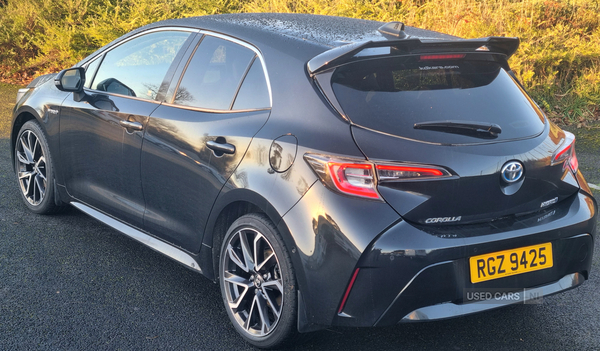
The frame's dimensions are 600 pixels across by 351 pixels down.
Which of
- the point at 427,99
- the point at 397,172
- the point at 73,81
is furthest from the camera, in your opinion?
the point at 73,81

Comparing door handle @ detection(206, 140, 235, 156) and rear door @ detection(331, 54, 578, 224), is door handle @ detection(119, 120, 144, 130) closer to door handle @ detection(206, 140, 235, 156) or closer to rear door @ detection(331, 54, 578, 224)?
door handle @ detection(206, 140, 235, 156)

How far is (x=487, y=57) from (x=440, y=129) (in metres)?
0.70

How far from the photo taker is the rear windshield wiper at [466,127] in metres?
2.66

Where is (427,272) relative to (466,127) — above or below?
below

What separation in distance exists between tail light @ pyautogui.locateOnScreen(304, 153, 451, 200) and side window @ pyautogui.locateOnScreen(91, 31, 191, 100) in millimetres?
1631

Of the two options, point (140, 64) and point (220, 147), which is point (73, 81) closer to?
point (140, 64)

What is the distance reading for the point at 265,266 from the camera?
301 centimetres

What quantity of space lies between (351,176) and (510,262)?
0.85 m

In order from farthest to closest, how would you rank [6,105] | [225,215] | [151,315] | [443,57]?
[6,105], [151,315], [225,215], [443,57]

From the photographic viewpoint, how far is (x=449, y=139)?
264 cm

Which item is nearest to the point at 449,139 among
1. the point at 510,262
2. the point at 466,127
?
the point at 466,127

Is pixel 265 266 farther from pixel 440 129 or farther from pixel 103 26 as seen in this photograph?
pixel 103 26

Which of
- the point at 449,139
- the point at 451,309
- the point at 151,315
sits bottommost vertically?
the point at 151,315

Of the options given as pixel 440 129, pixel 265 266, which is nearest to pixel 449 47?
pixel 440 129
